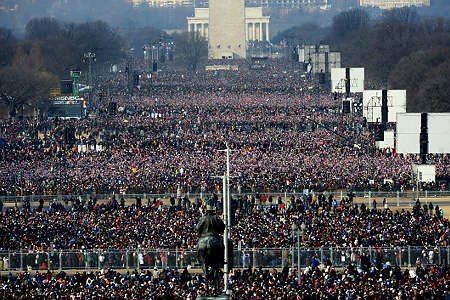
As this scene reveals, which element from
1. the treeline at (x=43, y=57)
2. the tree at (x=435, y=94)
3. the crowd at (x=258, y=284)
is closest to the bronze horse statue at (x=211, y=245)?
the crowd at (x=258, y=284)

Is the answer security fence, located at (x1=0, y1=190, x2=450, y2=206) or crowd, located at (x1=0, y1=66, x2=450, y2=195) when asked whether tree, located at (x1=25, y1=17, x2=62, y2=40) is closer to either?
crowd, located at (x1=0, y1=66, x2=450, y2=195)

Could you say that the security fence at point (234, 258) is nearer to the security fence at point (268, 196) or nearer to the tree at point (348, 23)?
the security fence at point (268, 196)

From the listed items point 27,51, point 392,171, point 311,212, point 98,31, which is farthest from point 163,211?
point 98,31

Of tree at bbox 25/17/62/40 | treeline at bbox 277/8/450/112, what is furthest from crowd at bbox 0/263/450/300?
tree at bbox 25/17/62/40

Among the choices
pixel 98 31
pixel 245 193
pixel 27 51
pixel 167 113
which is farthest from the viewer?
pixel 98 31

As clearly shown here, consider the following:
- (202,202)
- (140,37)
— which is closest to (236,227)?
(202,202)

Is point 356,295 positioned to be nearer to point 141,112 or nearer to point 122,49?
point 141,112

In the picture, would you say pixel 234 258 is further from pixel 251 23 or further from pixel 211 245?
pixel 251 23
